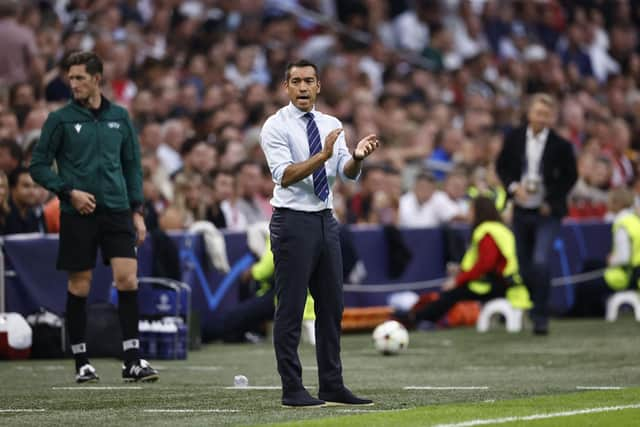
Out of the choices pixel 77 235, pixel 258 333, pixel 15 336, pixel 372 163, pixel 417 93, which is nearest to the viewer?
pixel 77 235

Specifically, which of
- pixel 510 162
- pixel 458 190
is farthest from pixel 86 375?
pixel 458 190

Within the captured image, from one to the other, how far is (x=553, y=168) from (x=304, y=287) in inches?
315

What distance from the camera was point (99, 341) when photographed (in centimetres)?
1495

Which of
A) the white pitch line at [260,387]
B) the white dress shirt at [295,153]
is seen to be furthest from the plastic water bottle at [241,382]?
the white dress shirt at [295,153]

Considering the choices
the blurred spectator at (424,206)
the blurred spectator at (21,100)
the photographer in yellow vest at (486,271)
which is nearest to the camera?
the blurred spectator at (21,100)

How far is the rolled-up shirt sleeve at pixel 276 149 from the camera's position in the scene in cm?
972

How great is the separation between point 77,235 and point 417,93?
1519cm

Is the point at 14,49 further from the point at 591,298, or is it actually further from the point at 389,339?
the point at 591,298

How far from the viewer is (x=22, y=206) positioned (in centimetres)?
1579

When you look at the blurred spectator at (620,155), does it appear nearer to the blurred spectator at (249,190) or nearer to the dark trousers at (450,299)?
the dark trousers at (450,299)

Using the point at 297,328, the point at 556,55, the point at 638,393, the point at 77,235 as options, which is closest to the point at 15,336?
the point at 77,235

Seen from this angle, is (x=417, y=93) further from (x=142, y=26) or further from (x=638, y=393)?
(x=638, y=393)

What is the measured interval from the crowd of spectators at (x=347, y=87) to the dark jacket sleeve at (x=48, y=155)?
309 centimetres

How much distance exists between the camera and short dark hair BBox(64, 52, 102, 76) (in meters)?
12.0
